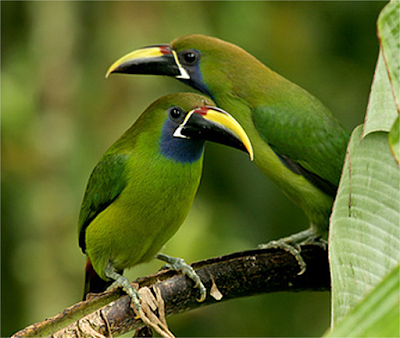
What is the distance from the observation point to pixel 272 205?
3.21 metres

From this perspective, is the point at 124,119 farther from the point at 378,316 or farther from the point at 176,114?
the point at 378,316

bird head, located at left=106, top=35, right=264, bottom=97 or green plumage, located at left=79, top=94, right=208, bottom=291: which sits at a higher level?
bird head, located at left=106, top=35, right=264, bottom=97

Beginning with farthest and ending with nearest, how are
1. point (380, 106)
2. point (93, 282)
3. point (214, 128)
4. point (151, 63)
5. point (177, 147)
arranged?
point (93, 282) < point (151, 63) < point (177, 147) < point (214, 128) < point (380, 106)

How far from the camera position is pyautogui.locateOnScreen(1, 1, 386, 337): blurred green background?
2830mm

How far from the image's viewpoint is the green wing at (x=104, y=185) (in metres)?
1.73

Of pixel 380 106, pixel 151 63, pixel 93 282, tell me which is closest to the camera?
pixel 380 106

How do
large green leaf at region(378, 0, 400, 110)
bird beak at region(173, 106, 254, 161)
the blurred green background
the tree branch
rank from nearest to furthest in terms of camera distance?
1. large green leaf at region(378, 0, 400, 110)
2. the tree branch
3. bird beak at region(173, 106, 254, 161)
4. the blurred green background

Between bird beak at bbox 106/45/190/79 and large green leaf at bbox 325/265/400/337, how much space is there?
129 cm

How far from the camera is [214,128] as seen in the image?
1.46 m

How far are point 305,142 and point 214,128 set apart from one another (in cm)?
54

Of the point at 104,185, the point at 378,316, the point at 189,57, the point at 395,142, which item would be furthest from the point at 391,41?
the point at 189,57

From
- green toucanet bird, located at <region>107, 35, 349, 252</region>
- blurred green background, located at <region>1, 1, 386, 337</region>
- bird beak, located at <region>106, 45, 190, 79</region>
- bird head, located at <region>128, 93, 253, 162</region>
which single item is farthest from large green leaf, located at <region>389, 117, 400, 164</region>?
blurred green background, located at <region>1, 1, 386, 337</region>

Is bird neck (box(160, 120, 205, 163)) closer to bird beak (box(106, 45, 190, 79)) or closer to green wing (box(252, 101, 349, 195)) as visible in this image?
bird beak (box(106, 45, 190, 79))

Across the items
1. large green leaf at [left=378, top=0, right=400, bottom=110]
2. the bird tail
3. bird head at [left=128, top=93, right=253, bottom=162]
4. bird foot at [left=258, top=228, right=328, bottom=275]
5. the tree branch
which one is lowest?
the bird tail
